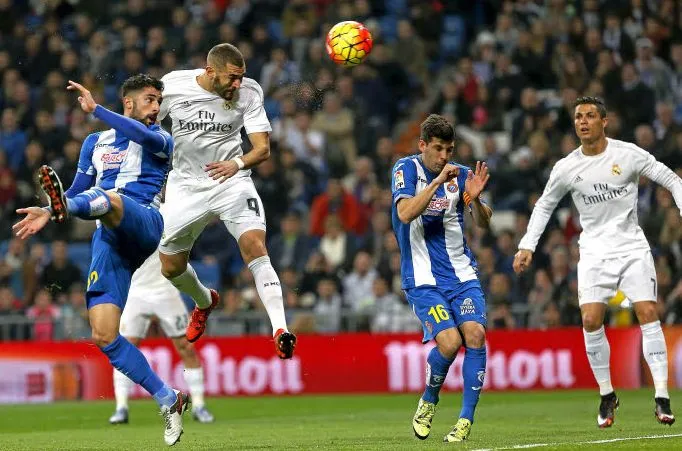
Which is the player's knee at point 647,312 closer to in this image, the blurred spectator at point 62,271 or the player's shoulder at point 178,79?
the player's shoulder at point 178,79

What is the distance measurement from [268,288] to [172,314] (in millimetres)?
3642

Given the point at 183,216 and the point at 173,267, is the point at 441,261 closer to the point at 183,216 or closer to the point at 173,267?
the point at 183,216

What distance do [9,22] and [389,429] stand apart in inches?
594

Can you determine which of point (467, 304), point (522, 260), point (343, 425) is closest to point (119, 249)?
point (467, 304)

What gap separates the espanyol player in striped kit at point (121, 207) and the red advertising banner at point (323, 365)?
824cm

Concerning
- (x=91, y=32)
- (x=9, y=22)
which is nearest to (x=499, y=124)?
(x=91, y=32)

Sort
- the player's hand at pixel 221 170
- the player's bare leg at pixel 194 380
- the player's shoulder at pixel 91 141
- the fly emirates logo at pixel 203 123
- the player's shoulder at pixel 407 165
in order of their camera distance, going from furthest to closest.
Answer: the player's bare leg at pixel 194 380 → the fly emirates logo at pixel 203 123 → the player's shoulder at pixel 91 141 → the player's hand at pixel 221 170 → the player's shoulder at pixel 407 165

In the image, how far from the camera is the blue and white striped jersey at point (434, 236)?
11398 mm

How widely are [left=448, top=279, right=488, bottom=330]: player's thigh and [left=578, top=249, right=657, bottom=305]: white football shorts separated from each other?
5.36ft

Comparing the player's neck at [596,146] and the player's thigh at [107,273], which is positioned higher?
the player's neck at [596,146]

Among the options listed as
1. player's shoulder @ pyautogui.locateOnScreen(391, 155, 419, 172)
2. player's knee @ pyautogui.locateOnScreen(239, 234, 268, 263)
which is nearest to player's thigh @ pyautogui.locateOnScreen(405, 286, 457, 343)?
player's shoulder @ pyautogui.locateOnScreen(391, 155, 419, 172)

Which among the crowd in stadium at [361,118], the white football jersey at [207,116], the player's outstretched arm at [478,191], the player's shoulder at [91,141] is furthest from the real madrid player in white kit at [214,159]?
the crowd in stadium at [361,118]

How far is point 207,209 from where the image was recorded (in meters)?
12.6

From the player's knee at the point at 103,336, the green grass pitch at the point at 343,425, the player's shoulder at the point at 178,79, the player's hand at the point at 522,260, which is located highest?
the player's shoulder at the point at 178,79
